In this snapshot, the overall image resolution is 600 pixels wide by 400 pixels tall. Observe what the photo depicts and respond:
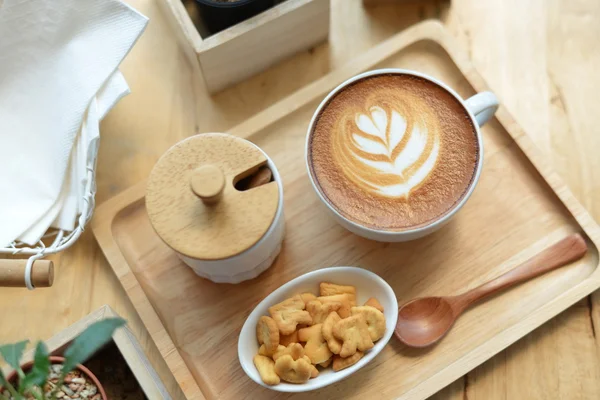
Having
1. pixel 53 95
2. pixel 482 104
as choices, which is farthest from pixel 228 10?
pixel 482 104

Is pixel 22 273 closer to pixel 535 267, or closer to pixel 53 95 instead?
pixel 53 95

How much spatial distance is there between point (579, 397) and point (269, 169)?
587mm

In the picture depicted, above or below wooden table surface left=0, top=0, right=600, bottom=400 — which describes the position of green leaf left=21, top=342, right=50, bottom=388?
above

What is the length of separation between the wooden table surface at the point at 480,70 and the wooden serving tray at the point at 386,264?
51 millimetres

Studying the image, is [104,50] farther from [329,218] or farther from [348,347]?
[348,347]

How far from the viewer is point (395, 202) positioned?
0.95 m

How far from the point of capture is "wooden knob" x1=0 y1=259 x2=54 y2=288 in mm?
790

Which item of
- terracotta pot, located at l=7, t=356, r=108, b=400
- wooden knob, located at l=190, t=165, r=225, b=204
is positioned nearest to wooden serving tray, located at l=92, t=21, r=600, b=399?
terracotta pot, located at l=7, t=356, r=108, b=400

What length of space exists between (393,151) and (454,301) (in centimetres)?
25

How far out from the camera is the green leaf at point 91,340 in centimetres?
67

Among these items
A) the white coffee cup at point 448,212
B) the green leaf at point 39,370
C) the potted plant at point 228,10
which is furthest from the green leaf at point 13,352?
the potted plant at point 228,10

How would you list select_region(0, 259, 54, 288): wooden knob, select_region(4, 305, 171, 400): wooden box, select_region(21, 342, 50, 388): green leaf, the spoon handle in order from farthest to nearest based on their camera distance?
1. the spoon handle
2. select_region(4, 305, 171, 400): wooden box
3. select_region(0, 259, 54, 288): wooden knob
4. select_region(21, 342, 50, 388): green leaf

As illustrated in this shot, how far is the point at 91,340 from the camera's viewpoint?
0.68m

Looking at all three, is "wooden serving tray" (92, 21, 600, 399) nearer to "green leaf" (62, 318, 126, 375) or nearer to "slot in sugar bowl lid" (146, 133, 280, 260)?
"slot in sugar bowl lid" (146, 133, 280, 260)
